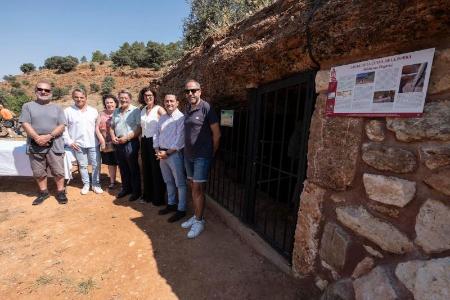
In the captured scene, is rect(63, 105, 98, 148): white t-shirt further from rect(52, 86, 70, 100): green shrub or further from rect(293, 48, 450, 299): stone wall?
rect(52, 86, 70, 100): green shrub

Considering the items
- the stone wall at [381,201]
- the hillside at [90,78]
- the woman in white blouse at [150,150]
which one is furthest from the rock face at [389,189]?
the hillside at [90,78]

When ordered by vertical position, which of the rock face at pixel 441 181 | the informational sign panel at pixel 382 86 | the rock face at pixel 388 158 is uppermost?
the informational sign panel at pixel 382 86

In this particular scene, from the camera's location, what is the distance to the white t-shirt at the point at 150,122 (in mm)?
3961

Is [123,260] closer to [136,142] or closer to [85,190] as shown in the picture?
[136,142]

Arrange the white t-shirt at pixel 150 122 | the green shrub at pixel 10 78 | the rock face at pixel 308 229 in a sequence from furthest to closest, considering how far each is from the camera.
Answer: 1. the green shrub at pixel 10 78
2. the white t-shirt at pixel 150 122
3. the rock face at pixel 308 229

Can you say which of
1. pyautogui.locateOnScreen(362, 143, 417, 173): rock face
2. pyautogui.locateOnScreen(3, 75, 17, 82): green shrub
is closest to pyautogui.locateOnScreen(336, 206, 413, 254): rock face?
pyautogui.locateOnScreen(362, 143, 417, 173): rock face

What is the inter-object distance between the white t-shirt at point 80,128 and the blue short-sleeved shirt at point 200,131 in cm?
251

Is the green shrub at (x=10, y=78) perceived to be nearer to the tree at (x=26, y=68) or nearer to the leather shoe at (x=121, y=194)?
the tree at (x=26, y=68)

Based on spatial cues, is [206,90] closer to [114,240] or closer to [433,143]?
[114,240]

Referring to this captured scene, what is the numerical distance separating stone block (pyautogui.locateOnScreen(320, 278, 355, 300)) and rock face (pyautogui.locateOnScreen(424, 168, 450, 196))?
889mm

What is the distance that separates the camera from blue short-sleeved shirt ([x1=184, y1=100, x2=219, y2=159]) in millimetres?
3205

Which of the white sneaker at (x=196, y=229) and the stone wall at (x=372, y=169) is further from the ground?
the stone wall at (x=372, y=169)

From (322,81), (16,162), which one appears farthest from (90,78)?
(322,81)

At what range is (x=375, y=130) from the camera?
5.58 feet
